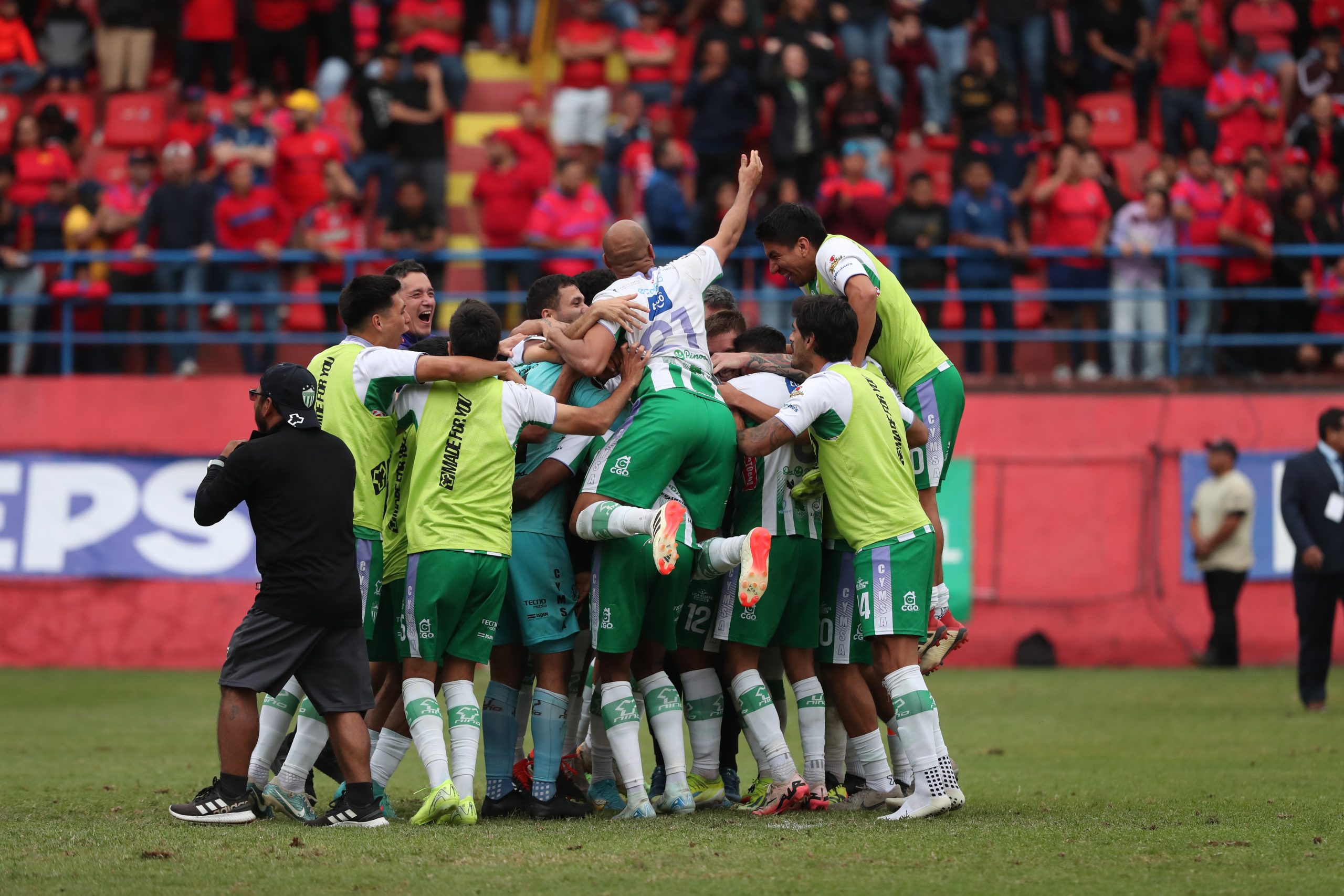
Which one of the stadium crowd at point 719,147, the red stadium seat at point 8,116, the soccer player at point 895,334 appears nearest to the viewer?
the soccer player at point 895,334

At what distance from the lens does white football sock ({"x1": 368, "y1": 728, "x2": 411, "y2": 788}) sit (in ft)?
28.4

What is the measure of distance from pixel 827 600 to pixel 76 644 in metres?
12.4

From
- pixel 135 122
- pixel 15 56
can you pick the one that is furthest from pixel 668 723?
pixel 15 56

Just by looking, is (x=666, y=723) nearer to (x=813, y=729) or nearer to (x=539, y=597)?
(x=813, y=729)

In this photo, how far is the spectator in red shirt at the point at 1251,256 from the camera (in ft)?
59.3

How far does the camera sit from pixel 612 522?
820cm

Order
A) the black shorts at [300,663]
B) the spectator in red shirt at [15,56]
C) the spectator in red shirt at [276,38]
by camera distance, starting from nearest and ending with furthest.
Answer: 1. the black shorts at [300,663]
2. the spectator in red shirt at [276,38]
3. the spectator in red shirt at [15,56]

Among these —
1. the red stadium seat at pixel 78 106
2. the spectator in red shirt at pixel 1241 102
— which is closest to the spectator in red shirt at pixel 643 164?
the spectator in red shirt at pixel 1241 102

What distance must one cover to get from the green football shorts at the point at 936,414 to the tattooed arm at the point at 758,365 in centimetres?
68

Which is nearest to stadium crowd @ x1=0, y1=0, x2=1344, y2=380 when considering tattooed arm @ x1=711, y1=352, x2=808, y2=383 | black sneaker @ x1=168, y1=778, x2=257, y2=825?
tattooed arm @ x1=711, y1=352, x2=808, y2=383

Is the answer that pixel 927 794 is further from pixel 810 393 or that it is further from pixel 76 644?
pixel 76 644

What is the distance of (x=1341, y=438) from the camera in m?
14.0

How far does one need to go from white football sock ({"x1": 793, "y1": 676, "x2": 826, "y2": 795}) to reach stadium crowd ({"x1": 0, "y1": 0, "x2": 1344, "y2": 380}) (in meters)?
9.83

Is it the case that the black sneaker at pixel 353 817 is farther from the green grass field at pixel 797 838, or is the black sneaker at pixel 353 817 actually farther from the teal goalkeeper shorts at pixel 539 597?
the teal goalkeeper shorts at pixel 539 597
